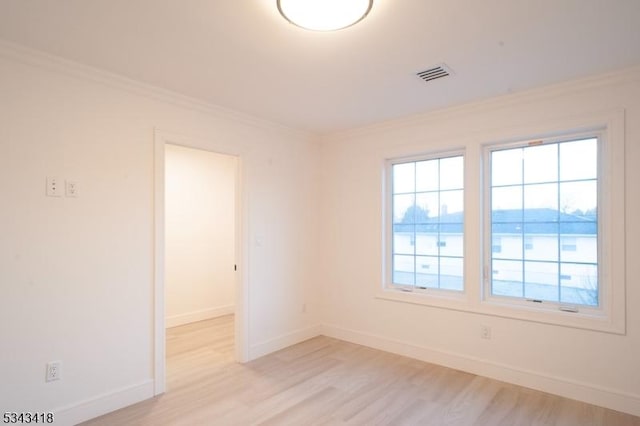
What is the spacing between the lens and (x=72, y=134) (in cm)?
250

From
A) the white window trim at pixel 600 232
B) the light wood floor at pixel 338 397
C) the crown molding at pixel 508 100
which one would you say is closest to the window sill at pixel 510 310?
the white window trim at pixel 600 232

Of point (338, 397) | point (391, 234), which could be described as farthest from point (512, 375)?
point (391, 234)

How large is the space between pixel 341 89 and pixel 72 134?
2.08 meters

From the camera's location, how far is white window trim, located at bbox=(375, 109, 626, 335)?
266 centimetres

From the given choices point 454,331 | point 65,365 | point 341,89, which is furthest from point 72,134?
point 454,331

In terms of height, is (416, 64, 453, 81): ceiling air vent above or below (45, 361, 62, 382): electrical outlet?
above

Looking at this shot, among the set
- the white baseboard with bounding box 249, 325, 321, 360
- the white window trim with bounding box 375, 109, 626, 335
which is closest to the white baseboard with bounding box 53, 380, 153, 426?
the white baseboard with bounding box 249, 325, 321, 360

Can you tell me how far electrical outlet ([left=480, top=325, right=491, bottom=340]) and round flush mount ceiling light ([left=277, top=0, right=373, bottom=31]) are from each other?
284cm

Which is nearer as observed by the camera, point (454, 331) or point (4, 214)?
point (4, 214)

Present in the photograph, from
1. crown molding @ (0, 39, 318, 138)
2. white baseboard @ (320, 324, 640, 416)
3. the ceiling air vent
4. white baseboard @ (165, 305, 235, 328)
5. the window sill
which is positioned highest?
the ceiling air vent

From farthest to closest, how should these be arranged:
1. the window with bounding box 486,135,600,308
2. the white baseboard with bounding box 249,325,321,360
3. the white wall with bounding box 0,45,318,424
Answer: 1. the white baseboard with bounding box 249,325,321,360
2. the window with bounding box 486,135,600,308
3. the white wall with bounding box 0,45,318,424

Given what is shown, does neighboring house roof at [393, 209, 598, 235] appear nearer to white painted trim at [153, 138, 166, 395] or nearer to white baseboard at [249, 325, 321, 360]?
white baseboard at [249, 325, 321, 360]

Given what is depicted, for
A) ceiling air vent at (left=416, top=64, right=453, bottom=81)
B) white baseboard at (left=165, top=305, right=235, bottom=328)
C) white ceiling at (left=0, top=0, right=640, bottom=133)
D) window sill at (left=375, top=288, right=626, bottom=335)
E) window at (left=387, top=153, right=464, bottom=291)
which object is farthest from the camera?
white baseboard at (left=165, top=305, right=235, bottom=328)

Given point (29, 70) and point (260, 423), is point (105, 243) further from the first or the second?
point (260, 423)
